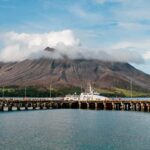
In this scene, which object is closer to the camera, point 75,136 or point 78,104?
point 75,136

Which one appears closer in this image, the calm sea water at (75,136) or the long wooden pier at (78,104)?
the calm sea water at (75,136)

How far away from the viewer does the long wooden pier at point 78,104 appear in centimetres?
15624

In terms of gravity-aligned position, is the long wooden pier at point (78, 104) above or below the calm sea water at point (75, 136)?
above

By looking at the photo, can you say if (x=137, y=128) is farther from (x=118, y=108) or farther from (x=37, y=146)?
(x=118, y=108)

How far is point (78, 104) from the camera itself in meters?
171

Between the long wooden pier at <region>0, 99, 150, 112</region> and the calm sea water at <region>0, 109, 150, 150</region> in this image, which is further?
the long wooden pier at <region>0, 99, 150, 112</region>

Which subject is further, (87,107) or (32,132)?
(87,107)

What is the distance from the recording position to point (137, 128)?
94625mm

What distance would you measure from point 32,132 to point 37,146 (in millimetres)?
17285

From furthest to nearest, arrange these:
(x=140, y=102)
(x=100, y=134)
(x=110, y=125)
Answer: (x=140, y=102)
(x=110, y=125)
(x=100, y=134)

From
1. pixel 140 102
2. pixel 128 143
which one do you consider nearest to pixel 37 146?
pixel 128 143

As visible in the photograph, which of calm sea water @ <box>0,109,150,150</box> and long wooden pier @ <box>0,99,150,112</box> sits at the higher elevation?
long wooden pier @ <box>0,99,150,112</box>

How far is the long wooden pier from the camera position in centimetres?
15624

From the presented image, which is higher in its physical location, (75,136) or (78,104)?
(78,104)
